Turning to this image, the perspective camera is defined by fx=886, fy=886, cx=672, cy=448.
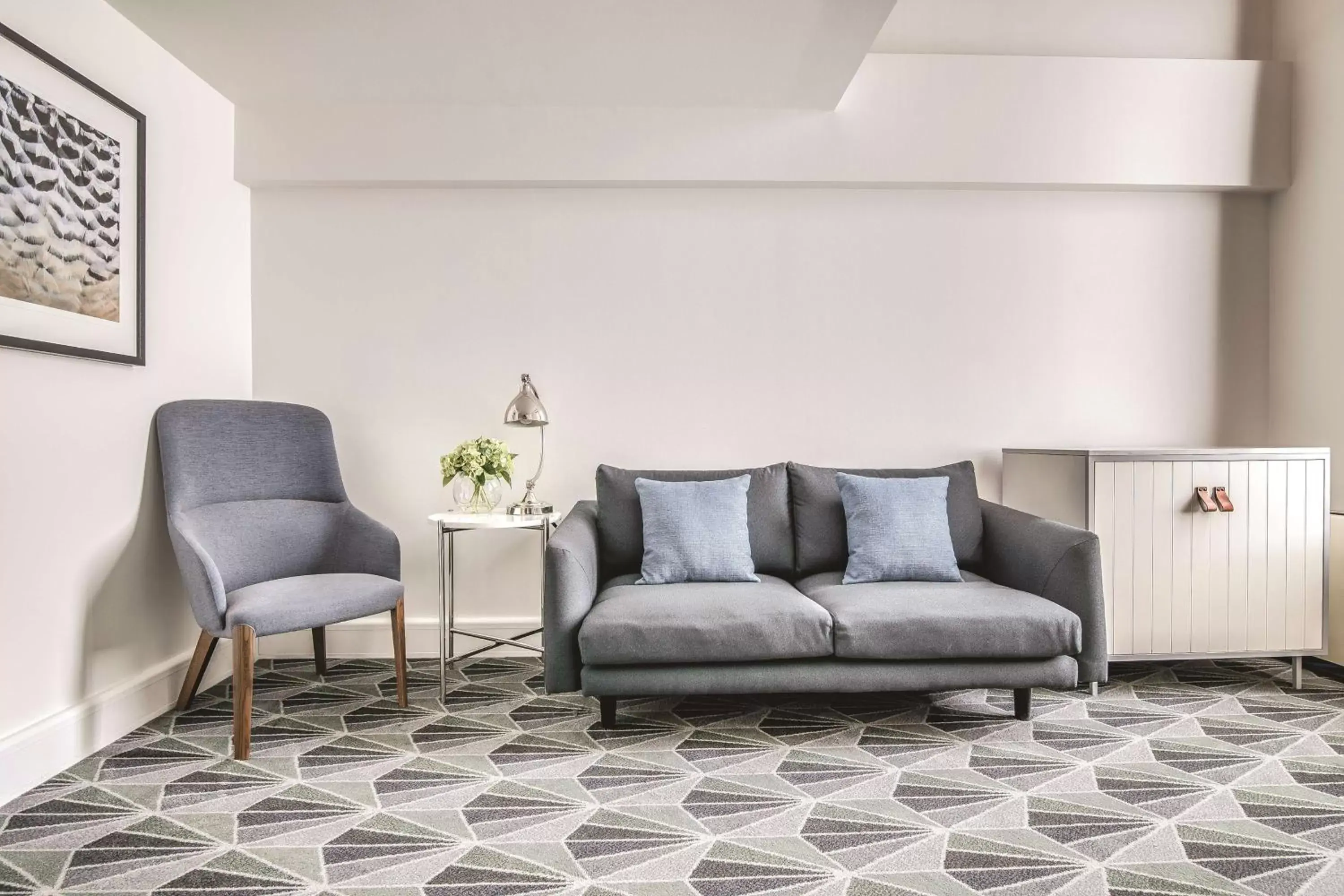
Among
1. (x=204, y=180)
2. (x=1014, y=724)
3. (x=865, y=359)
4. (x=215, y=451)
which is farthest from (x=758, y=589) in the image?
(x=204, y=180)

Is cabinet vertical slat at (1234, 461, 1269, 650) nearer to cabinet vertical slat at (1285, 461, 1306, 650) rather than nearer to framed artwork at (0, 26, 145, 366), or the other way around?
cabinet vertical slat at (1285, 461, 1306, 650)

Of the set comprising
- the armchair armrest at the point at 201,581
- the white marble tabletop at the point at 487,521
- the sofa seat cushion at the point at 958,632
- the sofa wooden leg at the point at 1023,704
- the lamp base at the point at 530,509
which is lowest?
the sofa wooden leg at the point at 1023,704

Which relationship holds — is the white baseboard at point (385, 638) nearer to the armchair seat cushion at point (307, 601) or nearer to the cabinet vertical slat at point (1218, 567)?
the armchair seat cushion at point (307, 601)

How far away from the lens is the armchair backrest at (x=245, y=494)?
3.04 m

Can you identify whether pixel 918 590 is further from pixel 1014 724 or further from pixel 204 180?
pixel 204 180

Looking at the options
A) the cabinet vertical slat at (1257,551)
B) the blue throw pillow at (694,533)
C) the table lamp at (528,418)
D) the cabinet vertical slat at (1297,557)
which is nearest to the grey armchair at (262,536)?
the table lamp at (528,418)

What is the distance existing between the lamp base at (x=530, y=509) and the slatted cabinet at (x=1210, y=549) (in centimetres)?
215

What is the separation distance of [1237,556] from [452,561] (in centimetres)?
323

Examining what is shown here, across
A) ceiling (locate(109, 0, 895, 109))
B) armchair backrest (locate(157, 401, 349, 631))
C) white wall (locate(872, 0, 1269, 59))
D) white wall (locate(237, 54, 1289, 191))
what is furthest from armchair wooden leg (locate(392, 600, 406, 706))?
white wall (locate(872, 0, 1269, 59))

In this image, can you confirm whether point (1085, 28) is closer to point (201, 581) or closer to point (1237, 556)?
point (1237, 556)

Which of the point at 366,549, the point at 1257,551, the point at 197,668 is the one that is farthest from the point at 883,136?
the point at 197,668

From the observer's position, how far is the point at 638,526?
143 inches

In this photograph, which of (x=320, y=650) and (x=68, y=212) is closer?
(x=68, y=212)

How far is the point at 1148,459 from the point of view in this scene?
3.50m
